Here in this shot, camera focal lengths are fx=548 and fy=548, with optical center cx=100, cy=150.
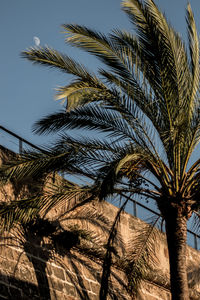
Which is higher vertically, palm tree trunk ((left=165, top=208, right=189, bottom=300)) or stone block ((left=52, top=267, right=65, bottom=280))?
palm tree trunk ((left=165, top=208, right=189, bottom=300))

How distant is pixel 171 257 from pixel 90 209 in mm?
2880

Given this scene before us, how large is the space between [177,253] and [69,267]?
2.38 metres

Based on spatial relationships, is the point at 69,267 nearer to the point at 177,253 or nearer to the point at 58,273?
the point at 58,273

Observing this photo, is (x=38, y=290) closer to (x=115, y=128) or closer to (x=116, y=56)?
(x=115, y=128)

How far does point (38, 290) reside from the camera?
33.1ft

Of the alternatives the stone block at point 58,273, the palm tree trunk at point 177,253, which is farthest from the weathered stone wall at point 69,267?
the palm tree trunk at point 177,253

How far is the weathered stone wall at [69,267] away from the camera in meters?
9.82

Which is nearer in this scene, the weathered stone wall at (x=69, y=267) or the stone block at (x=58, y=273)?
the weathered stone wall at (x=69, y=267)

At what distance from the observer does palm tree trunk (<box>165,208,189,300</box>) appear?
Result: 9758 millimetres

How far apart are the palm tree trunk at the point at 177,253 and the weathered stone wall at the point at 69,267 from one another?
85.4 inches

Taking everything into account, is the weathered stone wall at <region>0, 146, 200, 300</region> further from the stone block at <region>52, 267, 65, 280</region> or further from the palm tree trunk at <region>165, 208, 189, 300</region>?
the palm tree trunk at <region>165, 208, 189, 300</region>

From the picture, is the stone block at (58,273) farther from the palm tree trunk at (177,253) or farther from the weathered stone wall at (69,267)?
the palm tree trunk at (177,253)

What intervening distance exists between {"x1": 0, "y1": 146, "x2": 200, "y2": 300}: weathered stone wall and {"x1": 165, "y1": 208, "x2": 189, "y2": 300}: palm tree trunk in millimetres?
2170

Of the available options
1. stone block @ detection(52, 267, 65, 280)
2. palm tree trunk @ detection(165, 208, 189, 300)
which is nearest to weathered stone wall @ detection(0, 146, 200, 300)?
stone block @ detection(52, 267, 65, 280)
